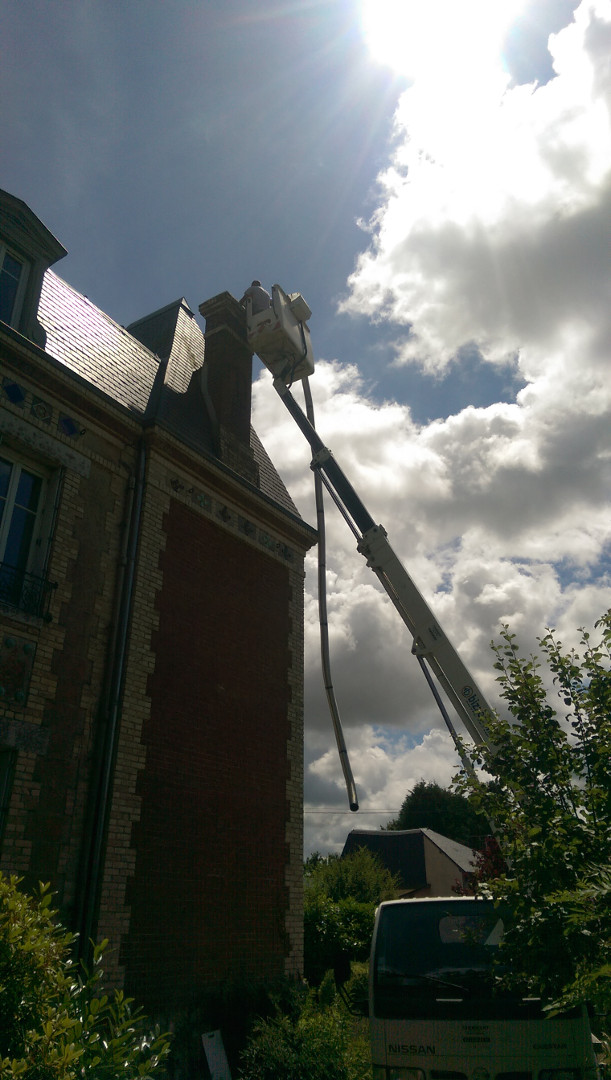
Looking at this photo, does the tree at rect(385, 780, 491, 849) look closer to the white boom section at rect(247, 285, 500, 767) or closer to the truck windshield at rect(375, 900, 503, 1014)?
the white boom section at rect(247, 285, 500, 767)

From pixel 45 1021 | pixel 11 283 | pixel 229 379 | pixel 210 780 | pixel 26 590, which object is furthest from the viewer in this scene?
pixel 229 379

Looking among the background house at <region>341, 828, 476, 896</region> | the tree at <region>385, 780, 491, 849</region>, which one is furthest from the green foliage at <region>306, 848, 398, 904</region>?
the tree at <region>385, 780, 491, 849</region>

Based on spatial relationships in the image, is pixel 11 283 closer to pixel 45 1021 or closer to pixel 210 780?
pixel 210 780

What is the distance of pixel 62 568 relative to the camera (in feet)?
30.5

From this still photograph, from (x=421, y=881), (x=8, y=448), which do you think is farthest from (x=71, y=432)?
(x=421, y=881)

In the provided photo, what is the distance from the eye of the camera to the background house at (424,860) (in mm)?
42094

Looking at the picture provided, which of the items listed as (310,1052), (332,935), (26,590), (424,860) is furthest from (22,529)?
(424,860)

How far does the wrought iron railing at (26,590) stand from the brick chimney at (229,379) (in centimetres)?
448

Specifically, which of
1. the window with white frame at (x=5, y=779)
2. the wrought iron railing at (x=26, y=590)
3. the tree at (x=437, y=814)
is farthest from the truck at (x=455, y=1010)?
the tree at (x=437, y=814)

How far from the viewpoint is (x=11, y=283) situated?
33.7ft

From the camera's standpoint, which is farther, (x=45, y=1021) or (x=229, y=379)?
(x=229, y=379)

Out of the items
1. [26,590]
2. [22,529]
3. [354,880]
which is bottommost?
[354,880]

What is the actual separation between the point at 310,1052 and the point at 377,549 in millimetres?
7647

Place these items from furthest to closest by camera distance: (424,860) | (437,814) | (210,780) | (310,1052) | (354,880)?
(437,814)
(424,860)
(354,880)
(210,780)
(310,1052)
